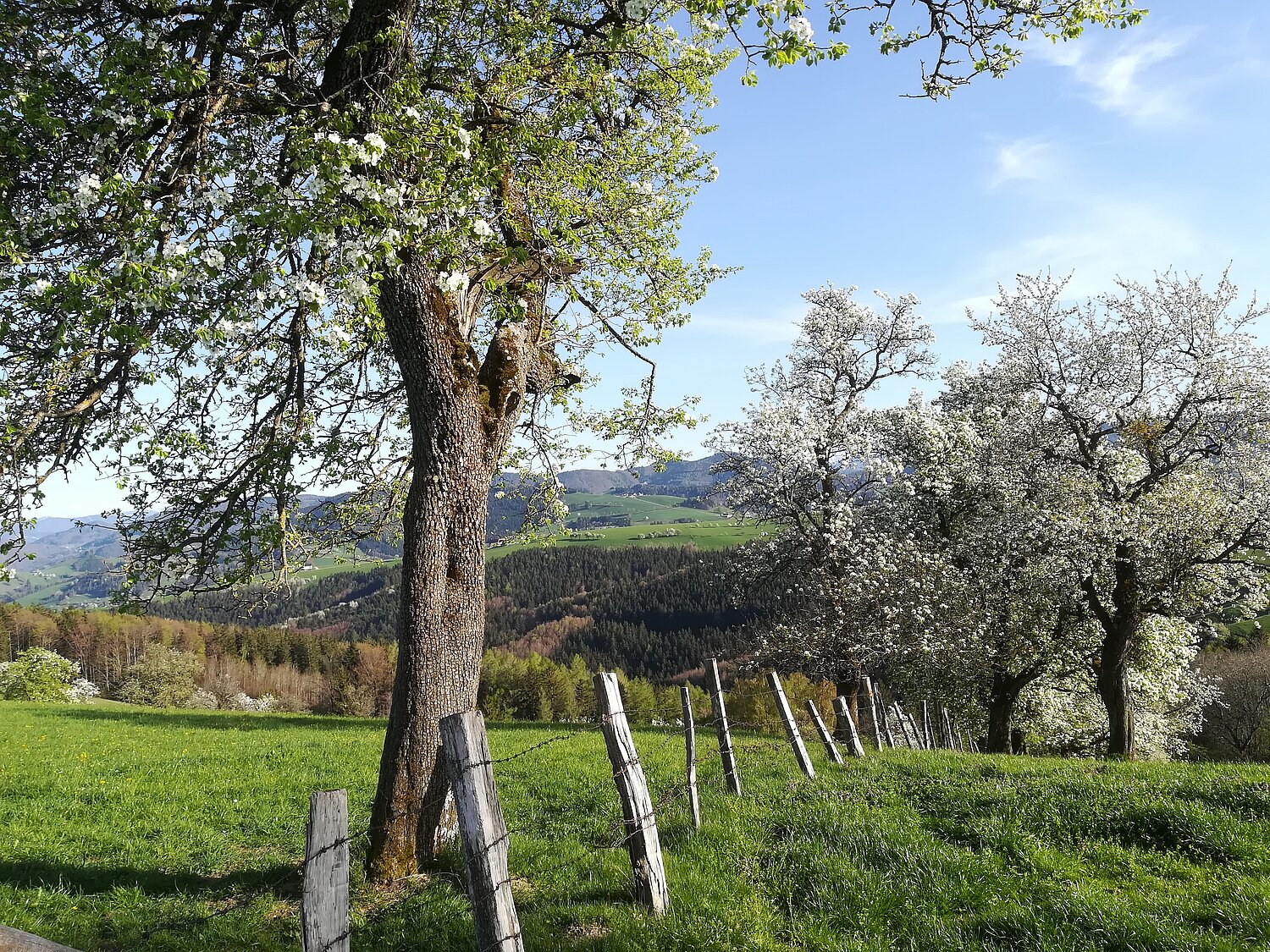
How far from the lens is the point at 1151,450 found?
22.4m

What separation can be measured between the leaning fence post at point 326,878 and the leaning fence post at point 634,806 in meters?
2.94

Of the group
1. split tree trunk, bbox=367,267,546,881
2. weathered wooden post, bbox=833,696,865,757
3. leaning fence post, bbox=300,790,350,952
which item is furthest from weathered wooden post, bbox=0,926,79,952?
weathered wooden post, bbox=833,696,865,757

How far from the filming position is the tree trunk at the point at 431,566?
333 inches

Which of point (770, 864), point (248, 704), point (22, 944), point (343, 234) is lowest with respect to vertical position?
point (248, 704)

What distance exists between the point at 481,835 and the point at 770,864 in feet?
14.8

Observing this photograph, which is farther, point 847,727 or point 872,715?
point 872,715

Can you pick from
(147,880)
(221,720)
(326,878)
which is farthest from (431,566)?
(221,720)

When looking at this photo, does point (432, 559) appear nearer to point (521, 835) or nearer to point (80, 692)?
point (521, 835)

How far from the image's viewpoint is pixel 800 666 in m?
27.5

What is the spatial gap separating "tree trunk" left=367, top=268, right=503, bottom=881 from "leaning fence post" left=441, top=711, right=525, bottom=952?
3.64 metres

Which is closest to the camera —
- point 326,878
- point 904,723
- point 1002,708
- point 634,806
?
point 326,878

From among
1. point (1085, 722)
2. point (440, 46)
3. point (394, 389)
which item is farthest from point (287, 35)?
point (1085, 722)

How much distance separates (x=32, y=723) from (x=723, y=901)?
32308mm

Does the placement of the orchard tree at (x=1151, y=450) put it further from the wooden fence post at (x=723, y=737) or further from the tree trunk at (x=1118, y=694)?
the wooden fence post at (x=723, y=737)
